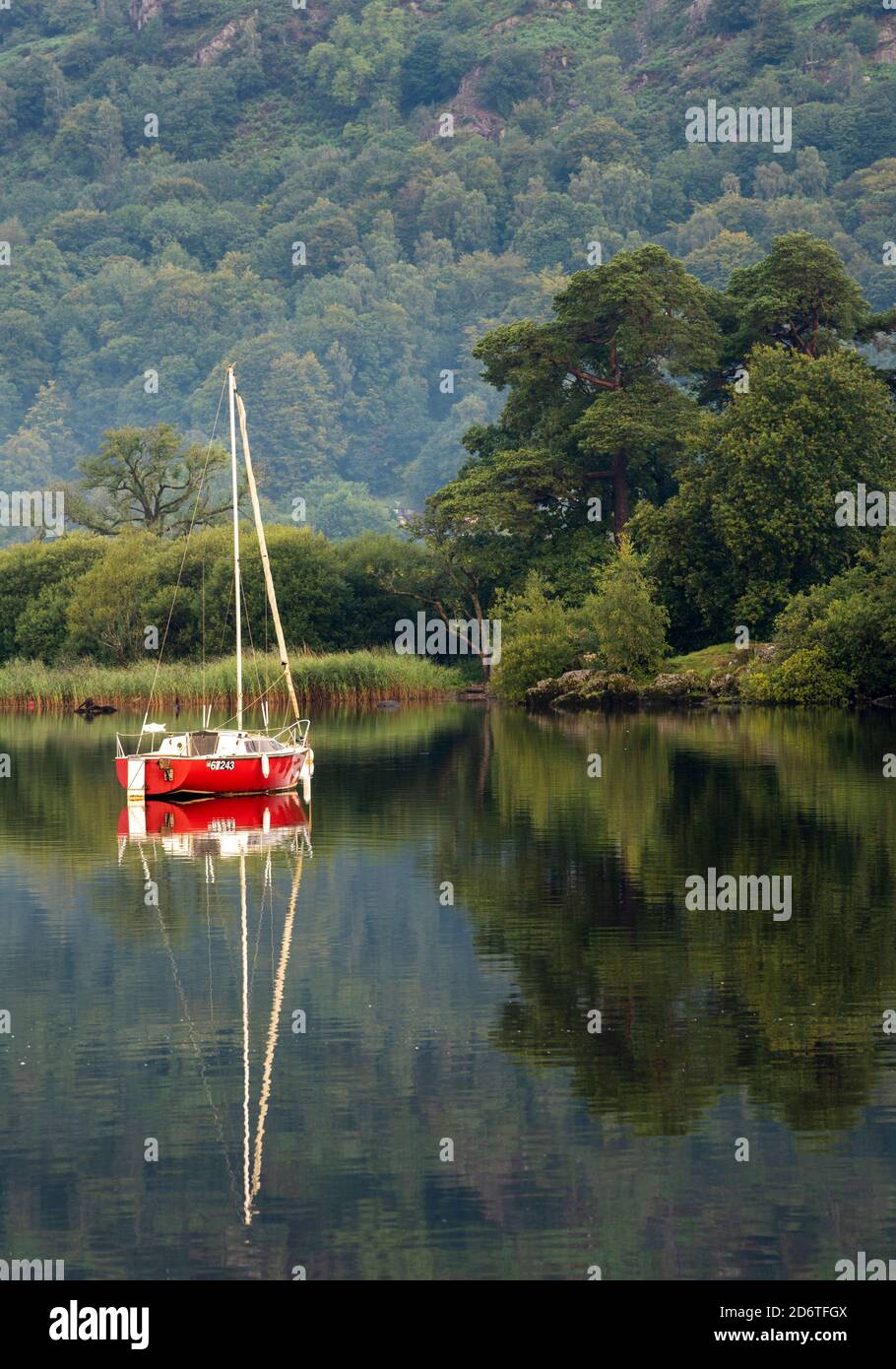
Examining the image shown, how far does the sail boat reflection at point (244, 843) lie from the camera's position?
19.6m

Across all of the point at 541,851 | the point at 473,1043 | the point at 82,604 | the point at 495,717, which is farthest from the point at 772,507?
the point at 473,1043

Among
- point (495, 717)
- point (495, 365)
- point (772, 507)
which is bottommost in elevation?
point (495, 717)

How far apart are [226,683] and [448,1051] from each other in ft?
231

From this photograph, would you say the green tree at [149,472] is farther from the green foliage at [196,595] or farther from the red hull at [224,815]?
the red hull at [224,815]

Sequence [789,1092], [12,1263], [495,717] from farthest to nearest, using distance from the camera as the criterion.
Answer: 1. [495,717]
2. [789,1092]
3. [12,1263]

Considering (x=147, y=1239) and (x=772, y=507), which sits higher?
(x=772, y=507)

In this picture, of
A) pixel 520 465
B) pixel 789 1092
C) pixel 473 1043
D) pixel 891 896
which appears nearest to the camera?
pixel 789 1092

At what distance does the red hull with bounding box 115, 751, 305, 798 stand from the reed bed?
3818 centimetres

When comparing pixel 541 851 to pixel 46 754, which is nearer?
pixel 541 851

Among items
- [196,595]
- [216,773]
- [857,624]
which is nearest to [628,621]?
[857,624]

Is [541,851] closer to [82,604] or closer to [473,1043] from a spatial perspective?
[473,1043]

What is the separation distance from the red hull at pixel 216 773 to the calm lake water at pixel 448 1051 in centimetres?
657
